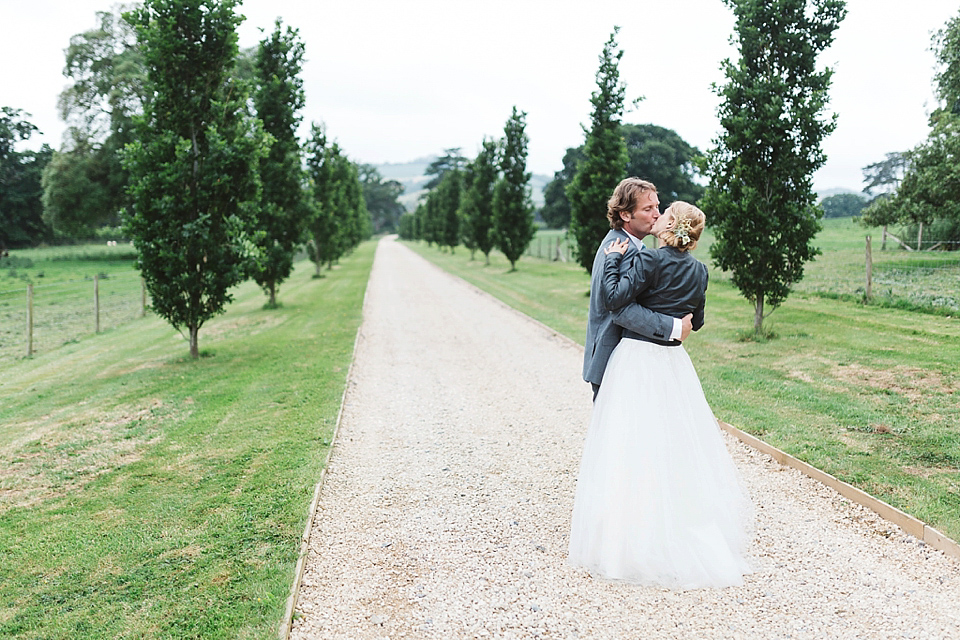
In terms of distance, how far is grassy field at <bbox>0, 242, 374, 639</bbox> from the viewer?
3625 mm

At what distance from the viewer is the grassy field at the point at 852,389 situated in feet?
17.2

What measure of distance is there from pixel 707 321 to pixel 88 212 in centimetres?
3736

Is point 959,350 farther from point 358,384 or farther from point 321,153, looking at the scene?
point 321,153

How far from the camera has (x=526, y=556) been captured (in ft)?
13.6

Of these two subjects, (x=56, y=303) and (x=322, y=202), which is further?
(x=322, y=202)

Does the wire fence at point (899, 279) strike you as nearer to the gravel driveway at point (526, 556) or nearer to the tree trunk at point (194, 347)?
the gravel driveway at point (526, 556)

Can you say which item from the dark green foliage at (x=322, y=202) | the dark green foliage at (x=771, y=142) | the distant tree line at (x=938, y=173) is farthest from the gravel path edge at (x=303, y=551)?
the dark green foliage at (x=322, y=202)

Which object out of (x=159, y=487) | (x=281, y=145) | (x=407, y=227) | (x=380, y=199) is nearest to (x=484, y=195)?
(x=281, y=145)

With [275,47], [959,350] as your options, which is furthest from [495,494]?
[275,47]

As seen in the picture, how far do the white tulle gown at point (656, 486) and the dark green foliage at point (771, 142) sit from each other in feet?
26.0

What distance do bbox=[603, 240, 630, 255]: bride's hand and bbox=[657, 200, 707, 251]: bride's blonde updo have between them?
24 centimetres

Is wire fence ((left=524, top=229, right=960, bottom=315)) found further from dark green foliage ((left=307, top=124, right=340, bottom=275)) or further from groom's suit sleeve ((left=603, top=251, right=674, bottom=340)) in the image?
dark green foliage ((left=307, top=124, right=340, bottom=275))

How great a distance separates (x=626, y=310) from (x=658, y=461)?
0.94 metres

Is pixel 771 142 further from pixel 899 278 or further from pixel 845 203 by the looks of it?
pixel 845 203
